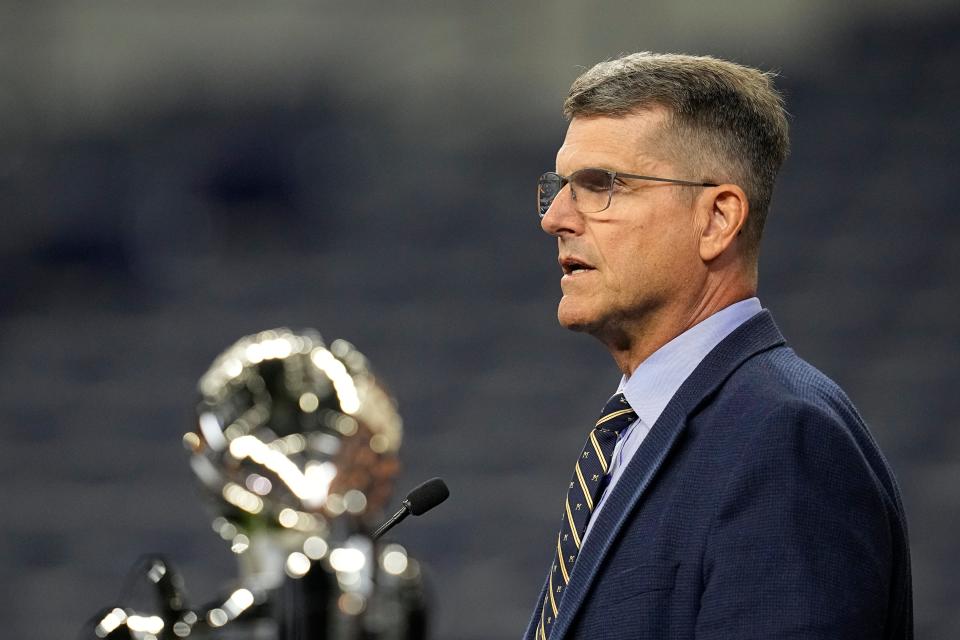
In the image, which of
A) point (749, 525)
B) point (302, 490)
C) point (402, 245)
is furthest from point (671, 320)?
point (402, 245)

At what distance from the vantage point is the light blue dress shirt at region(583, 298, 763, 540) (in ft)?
4.77

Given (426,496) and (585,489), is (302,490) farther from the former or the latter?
(585,489)

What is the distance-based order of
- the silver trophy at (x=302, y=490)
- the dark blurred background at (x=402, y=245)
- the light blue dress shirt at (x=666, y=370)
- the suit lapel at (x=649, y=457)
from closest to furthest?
the suit lapel at (x=649, y=457)
the light blue dress shirt at (x=666, y=370)
the silver trophy at (x=302, y=490)
the dark blurred background at (x=402, y=245)

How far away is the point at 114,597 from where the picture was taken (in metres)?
5.30

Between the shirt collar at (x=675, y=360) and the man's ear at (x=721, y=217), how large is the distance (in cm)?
6

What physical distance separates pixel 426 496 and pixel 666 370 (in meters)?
0.31

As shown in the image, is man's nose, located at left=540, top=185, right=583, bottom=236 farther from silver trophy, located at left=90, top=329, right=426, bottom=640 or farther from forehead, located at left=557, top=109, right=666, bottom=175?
silver trophy, located at left=90, top=329, right=426, bottom=640

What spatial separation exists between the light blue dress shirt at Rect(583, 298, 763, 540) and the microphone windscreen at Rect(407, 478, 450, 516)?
8.7 inches

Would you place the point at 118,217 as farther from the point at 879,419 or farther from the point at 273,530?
the point at 273,530

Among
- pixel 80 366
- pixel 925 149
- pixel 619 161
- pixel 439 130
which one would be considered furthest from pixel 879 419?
pixel 619 161

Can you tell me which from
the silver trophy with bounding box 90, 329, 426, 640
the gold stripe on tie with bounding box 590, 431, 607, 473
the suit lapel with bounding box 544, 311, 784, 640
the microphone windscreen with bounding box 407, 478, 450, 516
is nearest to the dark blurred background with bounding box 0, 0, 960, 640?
the silver trophy with bounding box 90, 329, 426, 640

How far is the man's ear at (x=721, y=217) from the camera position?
1480 mm

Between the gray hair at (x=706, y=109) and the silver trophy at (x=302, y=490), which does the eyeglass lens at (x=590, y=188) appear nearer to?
the gray hair at (x=706, y=109)

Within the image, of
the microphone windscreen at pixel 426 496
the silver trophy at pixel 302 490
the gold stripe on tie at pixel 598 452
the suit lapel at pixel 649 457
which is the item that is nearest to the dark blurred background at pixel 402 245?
the silver trophy at pixel 302 490
